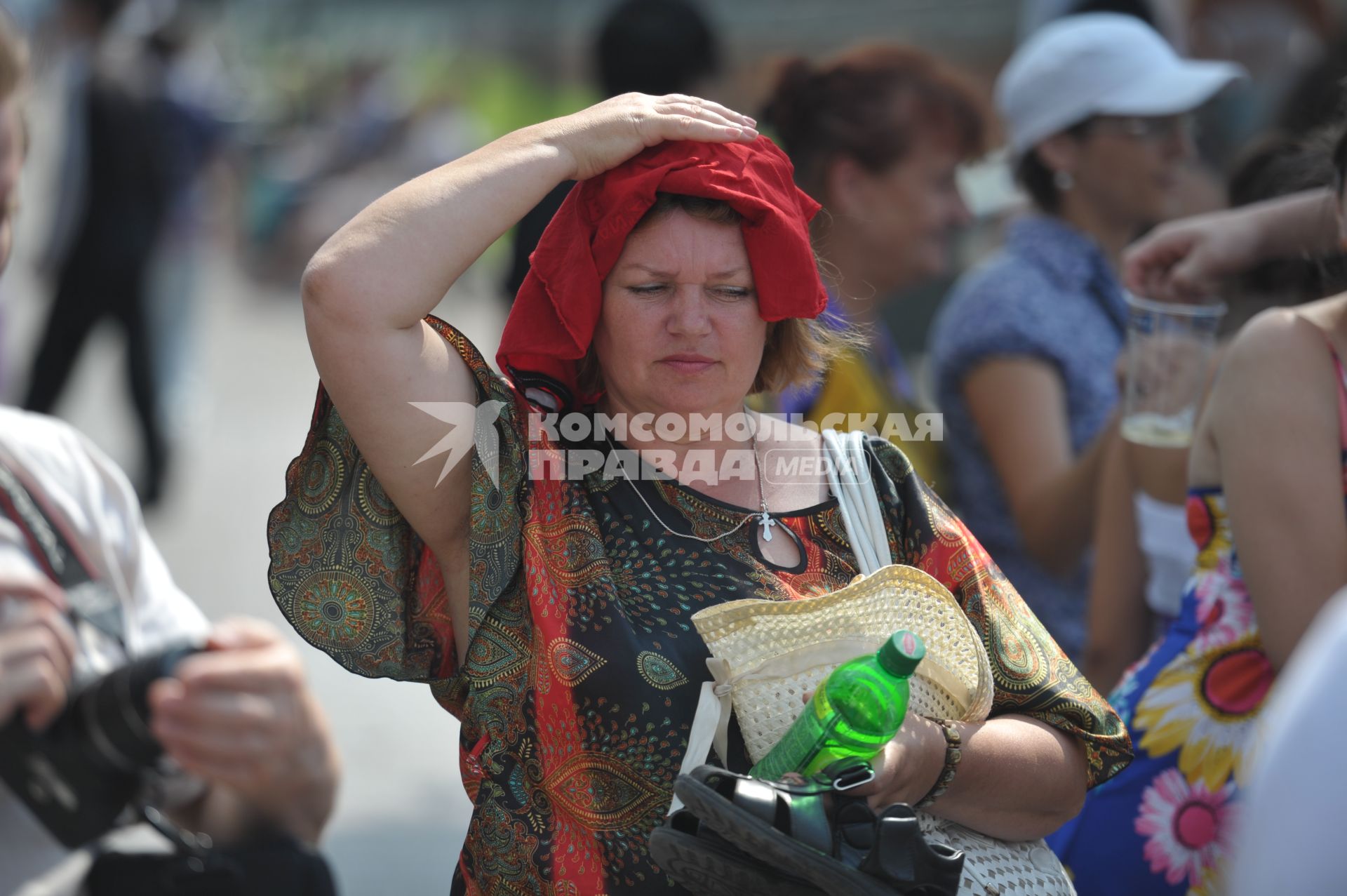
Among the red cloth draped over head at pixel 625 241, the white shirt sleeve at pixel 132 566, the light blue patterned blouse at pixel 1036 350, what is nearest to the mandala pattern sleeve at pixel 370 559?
the red cloth draped over head at pixel 625 241

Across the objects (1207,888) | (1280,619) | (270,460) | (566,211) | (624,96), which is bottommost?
(270,460)

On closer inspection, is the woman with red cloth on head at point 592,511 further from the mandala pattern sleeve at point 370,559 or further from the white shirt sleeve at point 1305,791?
the white shirt sleeve at point 1305,791

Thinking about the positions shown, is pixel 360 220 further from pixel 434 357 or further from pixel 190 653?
pixel 190 653

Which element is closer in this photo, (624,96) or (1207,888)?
(624,96)

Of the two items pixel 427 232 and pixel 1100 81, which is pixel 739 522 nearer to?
pixel 427 232

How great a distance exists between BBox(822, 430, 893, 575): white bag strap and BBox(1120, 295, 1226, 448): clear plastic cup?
93 centimetres

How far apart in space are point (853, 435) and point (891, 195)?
1588 millimetres

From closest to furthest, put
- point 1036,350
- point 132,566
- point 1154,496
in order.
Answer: point 132,566 → point 1154,496 → point 1036,350

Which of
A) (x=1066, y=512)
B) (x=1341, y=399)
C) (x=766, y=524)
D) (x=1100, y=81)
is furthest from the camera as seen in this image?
(x=1100, y=81)

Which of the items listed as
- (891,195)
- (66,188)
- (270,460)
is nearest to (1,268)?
(891,195)

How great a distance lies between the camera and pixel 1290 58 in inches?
299

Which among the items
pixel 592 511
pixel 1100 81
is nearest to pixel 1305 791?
pixel 592 511

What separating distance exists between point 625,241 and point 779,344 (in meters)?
0.38

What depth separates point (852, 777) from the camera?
69.1 inches
